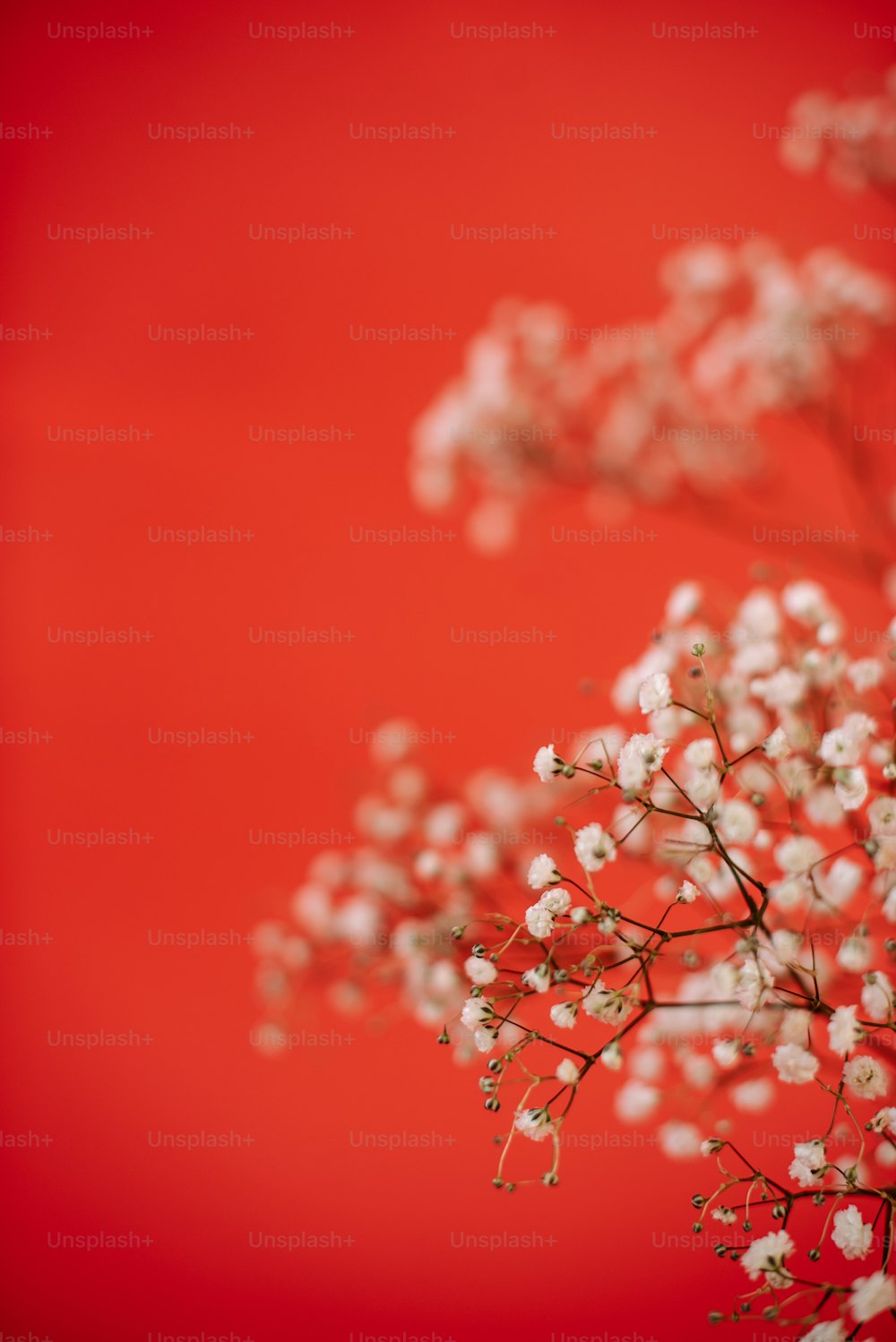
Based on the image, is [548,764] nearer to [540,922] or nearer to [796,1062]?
[540,922]

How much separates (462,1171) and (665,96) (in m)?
1.75

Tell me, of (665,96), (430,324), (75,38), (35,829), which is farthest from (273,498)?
(665,96)

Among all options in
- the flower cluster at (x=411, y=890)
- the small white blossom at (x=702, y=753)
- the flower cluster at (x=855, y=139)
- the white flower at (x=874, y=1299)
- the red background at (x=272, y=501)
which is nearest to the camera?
the white flower at (x=874, y=1299)

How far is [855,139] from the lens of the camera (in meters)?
0.96

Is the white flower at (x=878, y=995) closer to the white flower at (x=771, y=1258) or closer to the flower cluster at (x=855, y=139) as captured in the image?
the white flower at (x=771, y=1258)

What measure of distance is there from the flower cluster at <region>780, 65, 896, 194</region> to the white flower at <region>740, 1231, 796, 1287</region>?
42.6 inches

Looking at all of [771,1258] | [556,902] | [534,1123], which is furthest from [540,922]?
[771,1258]

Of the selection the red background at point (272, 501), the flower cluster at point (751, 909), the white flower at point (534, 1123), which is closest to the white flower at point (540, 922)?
the flower cluster at point (751, 909)

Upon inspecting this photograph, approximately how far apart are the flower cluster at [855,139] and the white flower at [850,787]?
0.82 metres

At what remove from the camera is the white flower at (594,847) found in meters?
0.52

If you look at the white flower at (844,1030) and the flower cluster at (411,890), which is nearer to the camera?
the white flower at (844,1030)

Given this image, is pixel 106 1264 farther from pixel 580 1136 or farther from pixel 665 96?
pixel 665 96

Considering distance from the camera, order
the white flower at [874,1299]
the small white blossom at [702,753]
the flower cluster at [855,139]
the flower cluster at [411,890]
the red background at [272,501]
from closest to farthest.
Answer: the white flower at [874,1299] < the small white blossom at [702,753] < the flower cluster at [411,890] < the flower cluster at [855,139] < the red background at [272,501]

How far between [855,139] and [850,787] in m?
0.85
